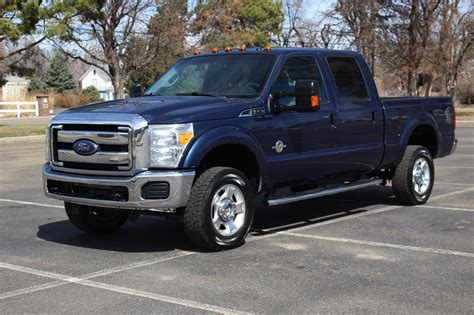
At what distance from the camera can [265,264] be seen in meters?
6.25

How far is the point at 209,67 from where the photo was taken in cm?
806

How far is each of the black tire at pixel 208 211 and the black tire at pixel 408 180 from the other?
3.21 metres

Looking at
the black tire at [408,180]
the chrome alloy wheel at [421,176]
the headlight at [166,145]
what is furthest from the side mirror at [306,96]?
the chrome alloy wheel at [421,176]

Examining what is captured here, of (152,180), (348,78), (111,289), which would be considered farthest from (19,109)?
(111,289)

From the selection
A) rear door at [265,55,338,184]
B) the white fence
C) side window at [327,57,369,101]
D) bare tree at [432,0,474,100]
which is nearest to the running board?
rear door at [265,55,338,184]

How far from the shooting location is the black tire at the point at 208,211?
6543mm

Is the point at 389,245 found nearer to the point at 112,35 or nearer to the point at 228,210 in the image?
the point at 228,210

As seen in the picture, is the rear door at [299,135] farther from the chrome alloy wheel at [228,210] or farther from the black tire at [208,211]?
the black tire at [208,211]

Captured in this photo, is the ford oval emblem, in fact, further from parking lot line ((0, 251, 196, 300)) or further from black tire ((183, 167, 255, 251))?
parking lot line ((0, 251, 196, 300))

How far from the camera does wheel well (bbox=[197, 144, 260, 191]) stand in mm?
7016

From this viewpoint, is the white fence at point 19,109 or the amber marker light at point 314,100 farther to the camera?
the white fence at point 19,109

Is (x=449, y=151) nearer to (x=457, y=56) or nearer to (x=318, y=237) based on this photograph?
(x=318, y=237)

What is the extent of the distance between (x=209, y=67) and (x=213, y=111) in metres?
1.45

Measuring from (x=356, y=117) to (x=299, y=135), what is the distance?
115 cm
